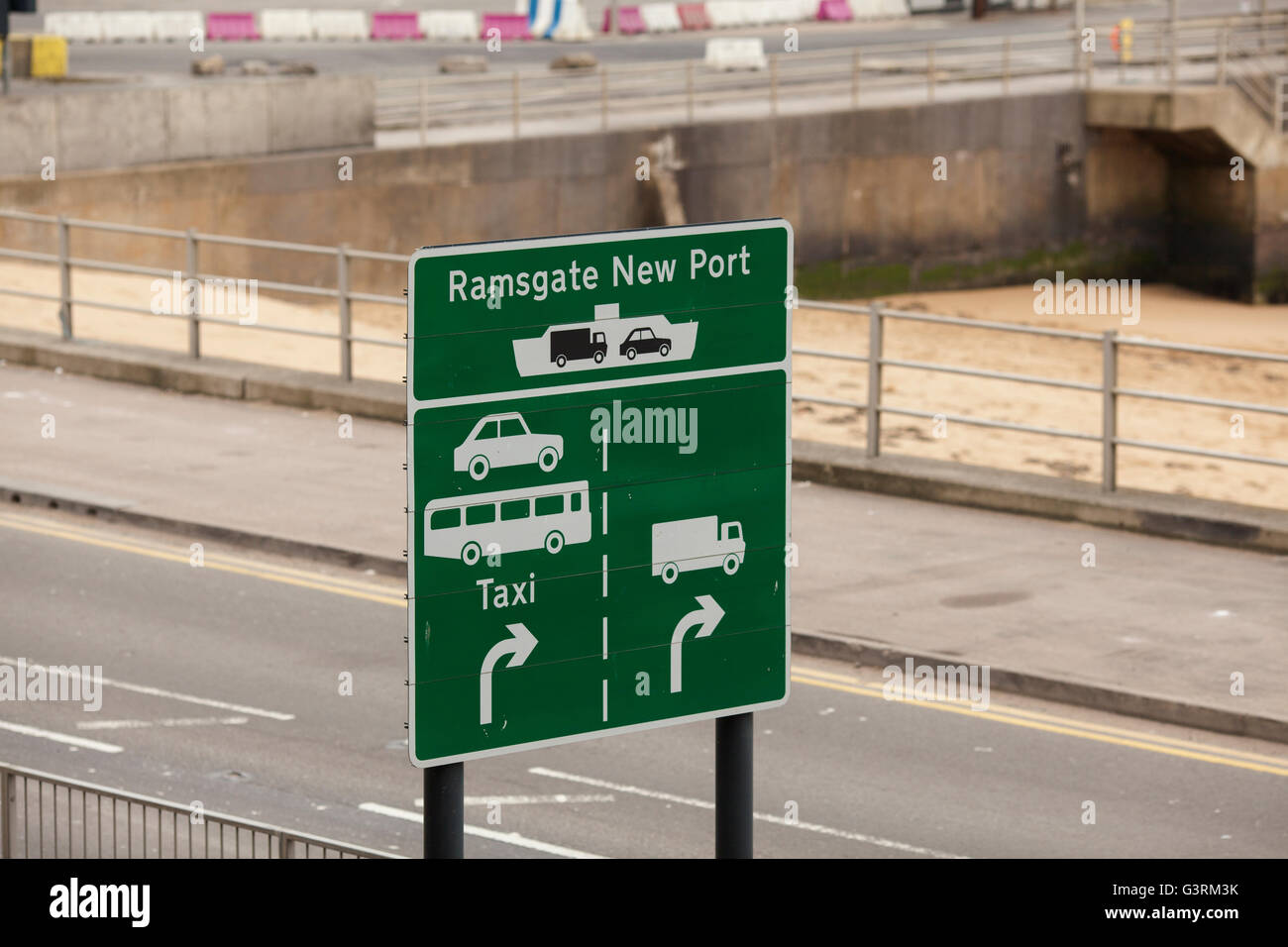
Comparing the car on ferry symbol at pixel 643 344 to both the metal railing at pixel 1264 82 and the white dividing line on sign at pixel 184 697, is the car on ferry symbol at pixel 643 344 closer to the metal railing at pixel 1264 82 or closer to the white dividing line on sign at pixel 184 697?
the white dividing line on sign at pixel 184 697

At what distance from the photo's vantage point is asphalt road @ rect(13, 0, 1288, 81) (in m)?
47.5

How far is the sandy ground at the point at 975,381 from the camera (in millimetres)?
23812

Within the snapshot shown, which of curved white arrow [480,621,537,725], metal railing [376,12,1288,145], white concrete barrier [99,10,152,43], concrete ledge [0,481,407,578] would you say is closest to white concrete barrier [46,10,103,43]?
white concrete barrier [99,10,152,43]

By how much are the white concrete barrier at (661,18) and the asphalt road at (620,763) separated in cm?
4732

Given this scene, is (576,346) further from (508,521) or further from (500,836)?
(500,836)

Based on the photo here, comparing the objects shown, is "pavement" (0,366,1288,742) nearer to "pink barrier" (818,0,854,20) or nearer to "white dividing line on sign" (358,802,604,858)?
"white dividing line on sign" (358,802,604,858)

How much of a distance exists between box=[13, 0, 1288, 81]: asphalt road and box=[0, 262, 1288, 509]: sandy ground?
12382 millimetres

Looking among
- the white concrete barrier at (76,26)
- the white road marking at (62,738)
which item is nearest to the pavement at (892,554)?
the white road marking at (62,738)

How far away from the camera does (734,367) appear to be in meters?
6.38

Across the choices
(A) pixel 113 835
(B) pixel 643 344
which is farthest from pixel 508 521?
(A) pixel 113 835

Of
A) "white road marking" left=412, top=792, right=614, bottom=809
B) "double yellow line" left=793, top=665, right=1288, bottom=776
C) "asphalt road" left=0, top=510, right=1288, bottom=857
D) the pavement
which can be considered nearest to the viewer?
"asphalt road" left=0, top=510, right=1288, bottom=857

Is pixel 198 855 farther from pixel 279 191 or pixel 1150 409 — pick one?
pixel 279 191

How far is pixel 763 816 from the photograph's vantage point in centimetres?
1122

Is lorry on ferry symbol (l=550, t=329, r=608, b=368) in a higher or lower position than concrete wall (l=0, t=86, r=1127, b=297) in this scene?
higher
